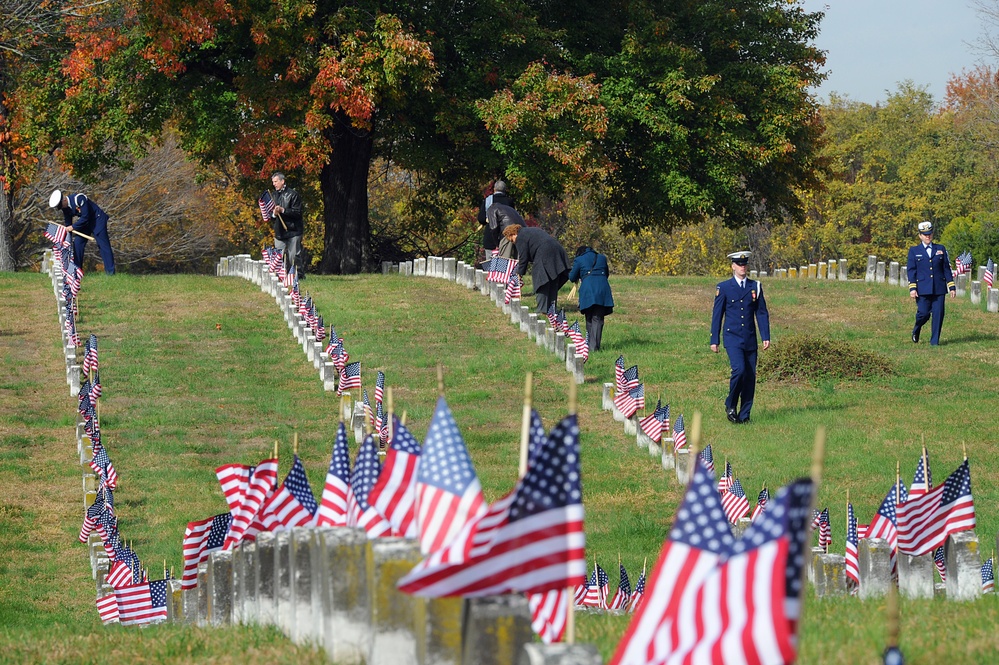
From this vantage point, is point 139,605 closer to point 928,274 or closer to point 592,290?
point 592,290

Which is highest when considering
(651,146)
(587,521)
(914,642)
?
(651,146)

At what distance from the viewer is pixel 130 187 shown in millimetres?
52188

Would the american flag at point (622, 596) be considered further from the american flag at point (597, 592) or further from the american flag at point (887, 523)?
the american flag at point (887, 523)

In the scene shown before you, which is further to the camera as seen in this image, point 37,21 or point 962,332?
point 37,21

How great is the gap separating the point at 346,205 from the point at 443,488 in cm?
3220

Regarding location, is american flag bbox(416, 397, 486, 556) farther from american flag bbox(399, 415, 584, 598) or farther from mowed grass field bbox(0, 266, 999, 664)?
mowed grass field bbox(0, 266, 999, 664)

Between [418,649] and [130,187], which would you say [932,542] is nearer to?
[418,649]

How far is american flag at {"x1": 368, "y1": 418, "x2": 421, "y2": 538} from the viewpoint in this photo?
718 centimetres

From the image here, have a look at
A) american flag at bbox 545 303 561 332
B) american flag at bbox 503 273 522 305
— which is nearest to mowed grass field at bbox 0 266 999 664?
american flag at bbox 503 273 522 305

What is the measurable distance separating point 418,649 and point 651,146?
3215cm

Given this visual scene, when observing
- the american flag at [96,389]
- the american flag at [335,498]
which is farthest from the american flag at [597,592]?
the american flag at [96,389]

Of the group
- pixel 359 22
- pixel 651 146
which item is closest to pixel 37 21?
pixel 359 22

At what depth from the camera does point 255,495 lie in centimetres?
1012

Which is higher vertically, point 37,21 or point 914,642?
point 37,21
